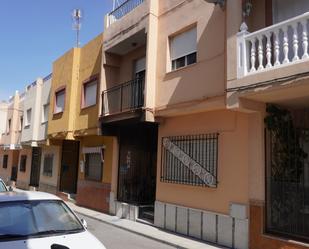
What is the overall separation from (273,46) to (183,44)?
358 cm

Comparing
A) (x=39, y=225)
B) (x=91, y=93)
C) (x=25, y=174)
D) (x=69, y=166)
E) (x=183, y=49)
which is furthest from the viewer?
(x=25, y=174)

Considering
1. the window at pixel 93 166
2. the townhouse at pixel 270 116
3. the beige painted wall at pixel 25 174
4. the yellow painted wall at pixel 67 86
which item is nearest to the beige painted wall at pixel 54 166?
the yellow painted wall at pixel 67 86

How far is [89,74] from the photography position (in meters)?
17.3

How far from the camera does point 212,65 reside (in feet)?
33.3

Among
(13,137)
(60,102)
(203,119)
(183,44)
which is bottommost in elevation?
(203,119)

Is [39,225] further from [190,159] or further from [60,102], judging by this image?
[60,102]

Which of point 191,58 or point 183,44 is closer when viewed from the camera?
point 191,58

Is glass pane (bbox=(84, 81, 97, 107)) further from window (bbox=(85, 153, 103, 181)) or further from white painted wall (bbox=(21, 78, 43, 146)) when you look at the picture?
white painted wall (bbox=(21, 78, 43, 146))

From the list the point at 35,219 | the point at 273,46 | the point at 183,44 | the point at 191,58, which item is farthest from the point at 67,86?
the point at 35,219

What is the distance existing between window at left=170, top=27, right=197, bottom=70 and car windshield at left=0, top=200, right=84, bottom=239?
676 centimetres

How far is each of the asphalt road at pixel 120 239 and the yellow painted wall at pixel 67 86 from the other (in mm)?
6936

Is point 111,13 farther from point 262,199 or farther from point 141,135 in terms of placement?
point 262,199

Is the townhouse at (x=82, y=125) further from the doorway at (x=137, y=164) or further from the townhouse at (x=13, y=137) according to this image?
the townhouse at (x=13, y=137)

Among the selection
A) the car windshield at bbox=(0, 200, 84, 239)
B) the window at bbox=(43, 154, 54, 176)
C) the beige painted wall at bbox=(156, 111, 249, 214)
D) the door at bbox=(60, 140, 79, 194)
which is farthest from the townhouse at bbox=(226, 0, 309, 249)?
the window at bbox=(43, 154, 54, 176)
